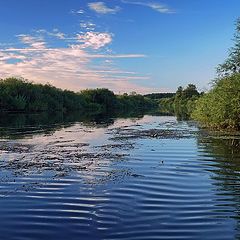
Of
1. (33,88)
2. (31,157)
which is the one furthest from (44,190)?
(33,88)

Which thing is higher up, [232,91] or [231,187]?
[232,91]

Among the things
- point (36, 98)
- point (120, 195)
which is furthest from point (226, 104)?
point (36, 98)

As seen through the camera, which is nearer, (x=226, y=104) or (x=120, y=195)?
(x=120, y=195)

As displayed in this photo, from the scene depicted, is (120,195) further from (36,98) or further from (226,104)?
(36,98)

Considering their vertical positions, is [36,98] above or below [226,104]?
above

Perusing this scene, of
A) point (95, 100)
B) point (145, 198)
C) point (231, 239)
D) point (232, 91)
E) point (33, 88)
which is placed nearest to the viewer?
point (231, 239)

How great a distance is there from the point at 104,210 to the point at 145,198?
1.74 meters

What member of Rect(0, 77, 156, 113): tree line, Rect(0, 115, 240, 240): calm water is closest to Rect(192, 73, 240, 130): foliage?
Rect(0, 115, 240, 240): calm water

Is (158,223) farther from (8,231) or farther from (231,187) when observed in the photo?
(231,187)

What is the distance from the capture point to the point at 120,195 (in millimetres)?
13188

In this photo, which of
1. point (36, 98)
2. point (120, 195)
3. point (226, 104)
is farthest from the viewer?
point (36, 98)

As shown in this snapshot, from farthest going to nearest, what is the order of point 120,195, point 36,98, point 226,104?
point 36,98 < point 226,104 < point 120,195

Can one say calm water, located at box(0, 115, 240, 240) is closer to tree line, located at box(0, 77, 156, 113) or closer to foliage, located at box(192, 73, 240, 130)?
foliage, located at box(192, 73, 240, 130)

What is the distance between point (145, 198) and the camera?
12.8 metres
